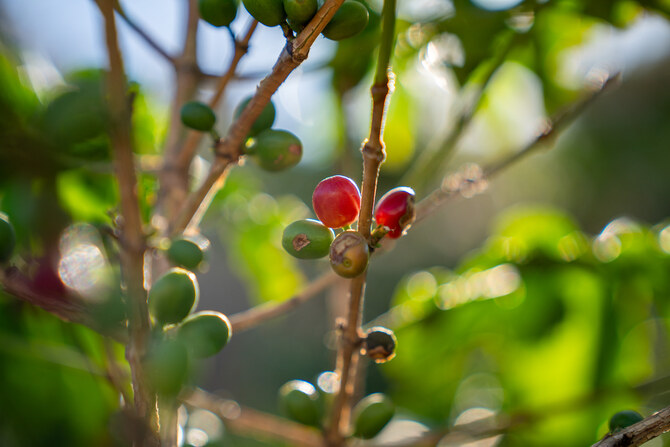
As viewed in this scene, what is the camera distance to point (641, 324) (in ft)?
3.03

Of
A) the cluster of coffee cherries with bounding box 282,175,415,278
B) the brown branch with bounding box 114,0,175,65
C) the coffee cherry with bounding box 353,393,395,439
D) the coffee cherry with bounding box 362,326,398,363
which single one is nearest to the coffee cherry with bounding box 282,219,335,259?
the cluster of coffee cherries with bounding box 282,175,415,278

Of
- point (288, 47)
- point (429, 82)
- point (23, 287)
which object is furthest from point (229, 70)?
point (429, 82)

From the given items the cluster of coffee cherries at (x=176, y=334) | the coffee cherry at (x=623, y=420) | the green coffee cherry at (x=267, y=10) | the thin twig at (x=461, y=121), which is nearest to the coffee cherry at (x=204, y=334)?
the cluster of coffee cherries at (x=176, y=334)

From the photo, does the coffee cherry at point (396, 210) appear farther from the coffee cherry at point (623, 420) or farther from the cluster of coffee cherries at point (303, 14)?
the coffee cherry at point (623, 420)

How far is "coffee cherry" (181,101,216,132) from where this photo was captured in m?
0.54

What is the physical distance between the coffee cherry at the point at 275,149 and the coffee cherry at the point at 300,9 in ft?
0.46

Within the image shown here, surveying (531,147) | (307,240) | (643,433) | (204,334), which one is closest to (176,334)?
(204,334)

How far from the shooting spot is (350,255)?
382 millimetres

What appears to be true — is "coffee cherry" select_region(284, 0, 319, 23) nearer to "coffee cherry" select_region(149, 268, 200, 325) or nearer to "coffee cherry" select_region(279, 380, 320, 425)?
"coffee cherry" select_region(149, 268, 200, 325)

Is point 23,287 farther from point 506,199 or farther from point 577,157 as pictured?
point 577,157

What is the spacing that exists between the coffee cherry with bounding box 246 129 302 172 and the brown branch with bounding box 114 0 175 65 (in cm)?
24

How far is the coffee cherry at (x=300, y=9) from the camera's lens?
41cm

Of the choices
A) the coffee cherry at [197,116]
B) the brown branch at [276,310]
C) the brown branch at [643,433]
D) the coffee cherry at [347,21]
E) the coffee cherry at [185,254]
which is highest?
the coffee cherry at [197,116]

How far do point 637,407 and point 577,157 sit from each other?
5791 mm
